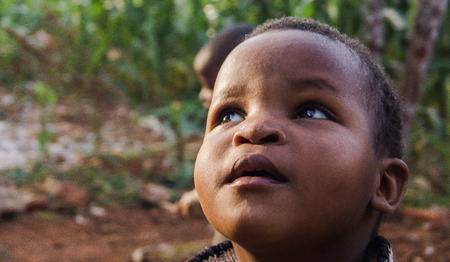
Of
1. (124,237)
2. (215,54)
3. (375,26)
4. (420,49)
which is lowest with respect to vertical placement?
(124,237)

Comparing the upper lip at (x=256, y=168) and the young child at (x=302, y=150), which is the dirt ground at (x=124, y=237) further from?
the upper lip at (x=256, y=168)

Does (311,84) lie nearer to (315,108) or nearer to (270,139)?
(315,108)

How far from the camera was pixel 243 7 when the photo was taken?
4.66m

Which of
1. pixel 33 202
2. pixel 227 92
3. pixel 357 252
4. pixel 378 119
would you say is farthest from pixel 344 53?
pixel 33 202

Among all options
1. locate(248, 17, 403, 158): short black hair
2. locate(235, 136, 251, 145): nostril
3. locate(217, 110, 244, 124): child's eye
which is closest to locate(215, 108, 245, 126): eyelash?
locate(217, 110, 244, 124): child's eye

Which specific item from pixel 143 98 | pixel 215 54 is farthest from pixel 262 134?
pixel 143 98

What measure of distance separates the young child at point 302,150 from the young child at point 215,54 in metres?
1.05

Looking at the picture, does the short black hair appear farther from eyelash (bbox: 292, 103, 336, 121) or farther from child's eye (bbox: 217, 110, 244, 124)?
child's eye (bbox: 217, 110, 244, 124)

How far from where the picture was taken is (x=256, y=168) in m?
1.22

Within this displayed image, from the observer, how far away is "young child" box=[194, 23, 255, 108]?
2570mm

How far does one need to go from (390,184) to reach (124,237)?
2.51m

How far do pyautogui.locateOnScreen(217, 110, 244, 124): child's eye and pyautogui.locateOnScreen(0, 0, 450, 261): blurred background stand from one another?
172 centimetres

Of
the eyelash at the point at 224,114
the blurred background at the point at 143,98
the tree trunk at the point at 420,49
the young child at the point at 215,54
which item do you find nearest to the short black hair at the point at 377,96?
the eyelash at the point at 224,114

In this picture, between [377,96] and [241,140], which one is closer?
[241,140]
